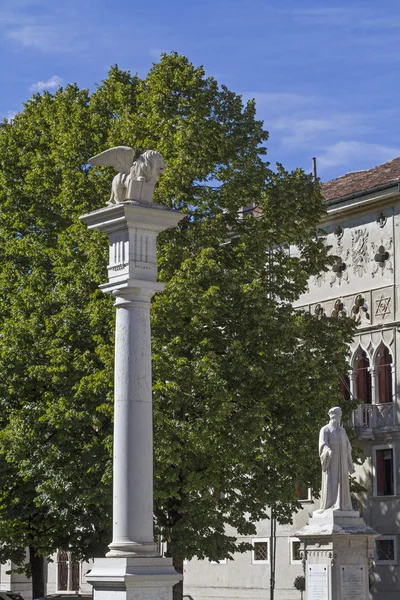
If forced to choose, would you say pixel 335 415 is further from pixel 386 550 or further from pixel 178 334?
pixel 386 550

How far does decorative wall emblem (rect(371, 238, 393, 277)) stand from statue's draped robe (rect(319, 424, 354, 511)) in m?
18.2

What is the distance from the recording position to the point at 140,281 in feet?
54.9

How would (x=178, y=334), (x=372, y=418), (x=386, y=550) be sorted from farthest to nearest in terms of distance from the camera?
(x=372, y=418), (x=386, y=550), (x=178, y=334)

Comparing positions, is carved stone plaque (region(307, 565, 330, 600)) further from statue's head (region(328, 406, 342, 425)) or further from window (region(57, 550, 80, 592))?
window (region(57, 550, 80, 592))

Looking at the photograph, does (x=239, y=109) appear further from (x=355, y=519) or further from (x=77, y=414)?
(x=355, y=519)

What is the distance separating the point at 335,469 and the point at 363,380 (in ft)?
Answer: 62.4

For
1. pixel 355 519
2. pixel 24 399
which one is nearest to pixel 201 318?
pixel 24 399

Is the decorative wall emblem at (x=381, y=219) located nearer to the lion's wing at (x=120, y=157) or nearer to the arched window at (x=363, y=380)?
the arched window at (x=363, y=380)

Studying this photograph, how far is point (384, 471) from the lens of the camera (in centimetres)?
4225

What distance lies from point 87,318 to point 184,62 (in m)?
7.74

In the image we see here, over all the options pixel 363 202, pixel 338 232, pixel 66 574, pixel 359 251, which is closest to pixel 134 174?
pixel 363 202

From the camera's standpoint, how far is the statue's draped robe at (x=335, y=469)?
24.5 metres

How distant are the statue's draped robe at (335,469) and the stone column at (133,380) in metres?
8.38

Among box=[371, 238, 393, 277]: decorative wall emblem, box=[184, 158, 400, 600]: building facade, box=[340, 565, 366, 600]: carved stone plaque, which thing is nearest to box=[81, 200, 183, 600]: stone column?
box=[340, 565, 366, 600]: carved stone plaque
